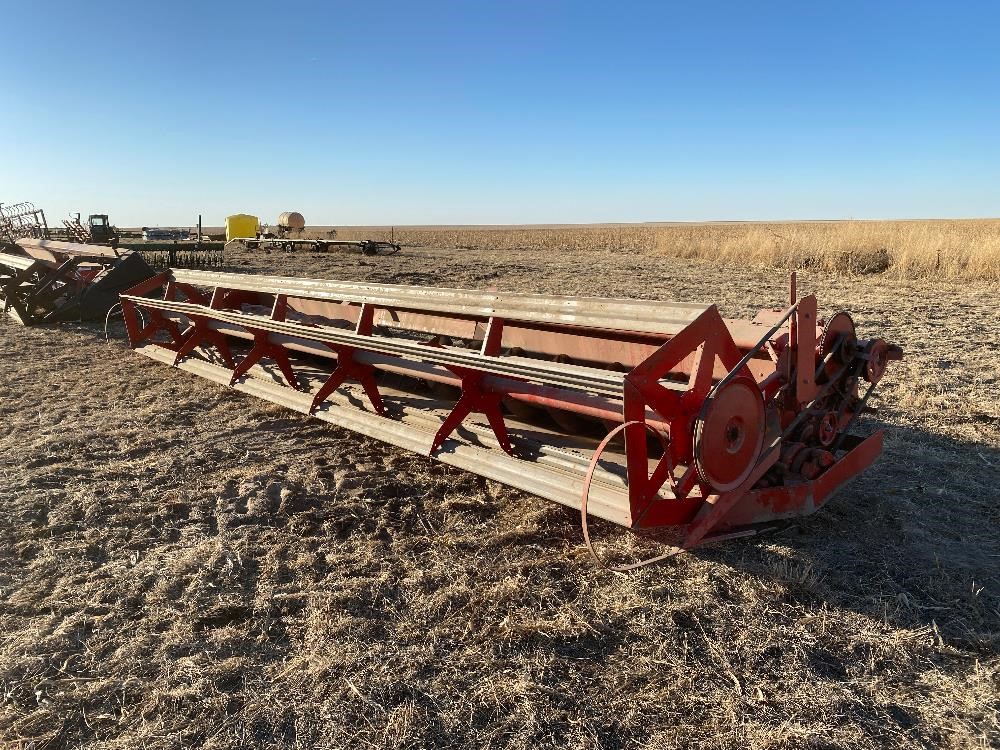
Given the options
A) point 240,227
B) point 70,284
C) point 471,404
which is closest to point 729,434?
point 471,404

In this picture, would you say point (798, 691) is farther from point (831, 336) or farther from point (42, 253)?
point (42, 253)

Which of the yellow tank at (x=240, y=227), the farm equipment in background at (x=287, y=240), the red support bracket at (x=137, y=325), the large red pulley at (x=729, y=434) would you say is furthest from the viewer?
the yellow tank at (x=240, y=227)

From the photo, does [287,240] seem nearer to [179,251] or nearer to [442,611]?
[179,251]

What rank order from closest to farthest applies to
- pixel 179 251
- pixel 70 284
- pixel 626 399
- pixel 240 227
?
pixel 626 399
pixel 70 284
pixel 179 251
pixel 240 227

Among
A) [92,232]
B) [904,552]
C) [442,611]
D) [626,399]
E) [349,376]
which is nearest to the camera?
[626,399]

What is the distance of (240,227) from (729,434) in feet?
126

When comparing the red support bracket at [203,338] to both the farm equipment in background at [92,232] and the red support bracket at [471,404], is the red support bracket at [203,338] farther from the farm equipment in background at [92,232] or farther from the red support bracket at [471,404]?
the farm equipment in background at [92,232]

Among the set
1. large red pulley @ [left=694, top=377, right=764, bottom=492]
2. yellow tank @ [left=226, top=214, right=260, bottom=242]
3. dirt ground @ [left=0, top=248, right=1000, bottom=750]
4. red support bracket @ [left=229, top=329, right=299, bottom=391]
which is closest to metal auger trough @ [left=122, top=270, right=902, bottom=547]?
large red pulley @ [left=694, top=377, right=764, bottom=492]

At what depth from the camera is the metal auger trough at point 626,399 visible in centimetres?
255

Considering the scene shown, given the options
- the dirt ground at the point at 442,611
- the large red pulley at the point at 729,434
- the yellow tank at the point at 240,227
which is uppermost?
the yellow tank at the point at 240,227

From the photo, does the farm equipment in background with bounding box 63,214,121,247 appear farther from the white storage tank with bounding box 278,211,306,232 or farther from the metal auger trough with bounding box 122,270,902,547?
the metal auger trough with bounding box 122,270,902,547

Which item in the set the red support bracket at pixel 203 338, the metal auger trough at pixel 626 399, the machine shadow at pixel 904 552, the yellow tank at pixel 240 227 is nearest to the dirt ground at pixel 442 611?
the machine shadow at pixel 904 552

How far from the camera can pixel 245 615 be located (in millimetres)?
2564

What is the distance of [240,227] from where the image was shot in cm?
3653
